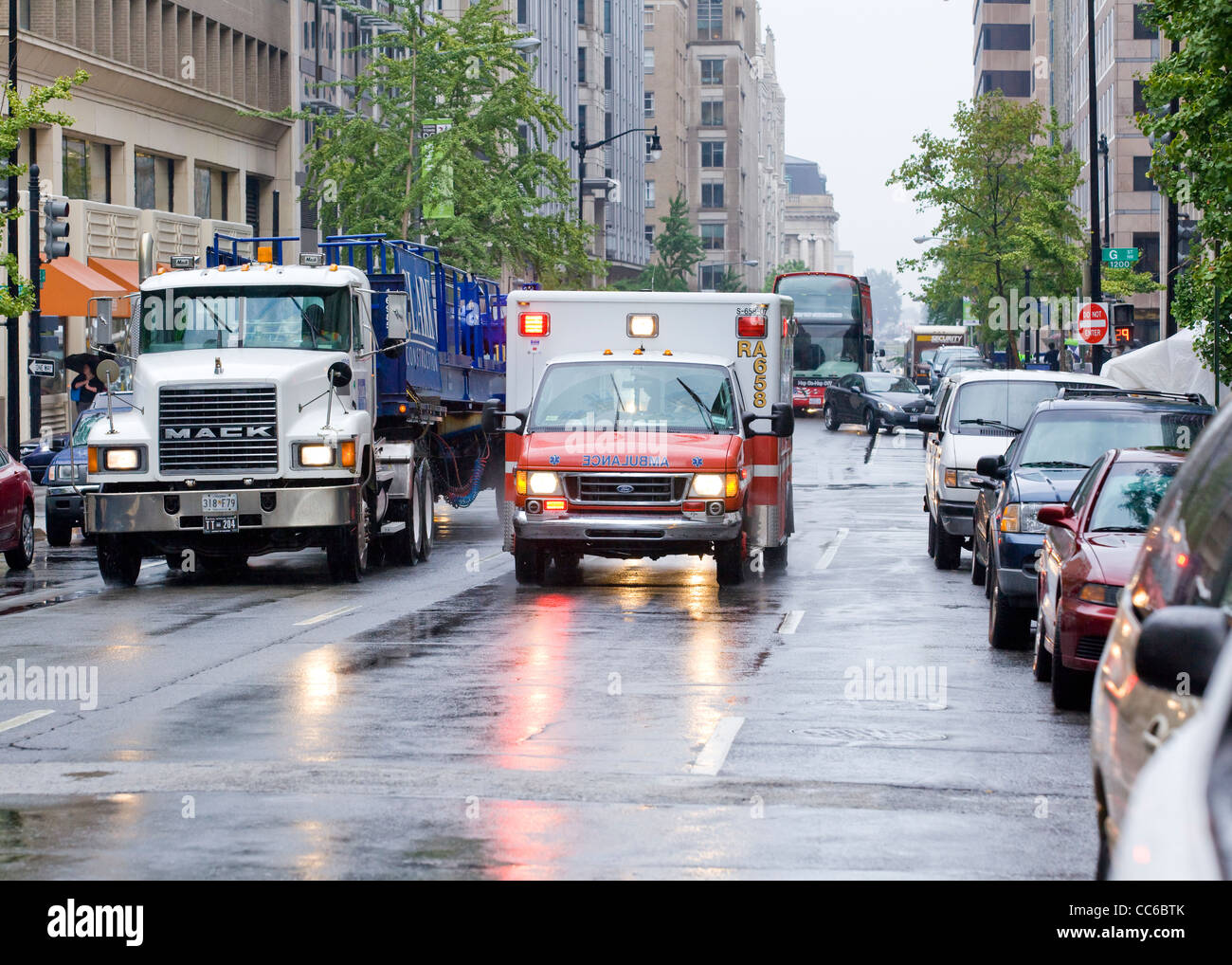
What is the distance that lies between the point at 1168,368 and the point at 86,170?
25969 millimetres

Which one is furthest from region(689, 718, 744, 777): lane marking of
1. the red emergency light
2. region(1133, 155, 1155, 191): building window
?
region(1133, 155, 1155, 191): building window

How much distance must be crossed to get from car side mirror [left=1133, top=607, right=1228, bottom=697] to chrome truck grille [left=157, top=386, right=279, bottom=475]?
1573 cm

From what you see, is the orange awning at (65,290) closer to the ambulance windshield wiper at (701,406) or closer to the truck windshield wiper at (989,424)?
the truck windshield wiper at (989,424)

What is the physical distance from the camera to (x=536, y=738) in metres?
10.7

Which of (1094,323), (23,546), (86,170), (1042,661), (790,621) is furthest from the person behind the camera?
(86,170)

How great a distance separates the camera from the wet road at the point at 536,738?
25.8 feet

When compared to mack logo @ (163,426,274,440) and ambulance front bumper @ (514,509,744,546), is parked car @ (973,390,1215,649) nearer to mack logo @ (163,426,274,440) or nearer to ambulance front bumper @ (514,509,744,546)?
ambulance front bumper @ (514,509,744,546)

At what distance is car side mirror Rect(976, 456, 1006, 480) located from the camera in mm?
16562

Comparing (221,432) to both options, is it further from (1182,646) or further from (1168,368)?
(1168,368)

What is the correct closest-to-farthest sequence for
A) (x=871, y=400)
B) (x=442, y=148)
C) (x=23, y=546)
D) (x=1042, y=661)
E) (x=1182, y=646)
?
(x=1182, y=646) < (x=1042, y=661) < (x=23, y=546) < (x=442, y=148) < (x=871, y=400)

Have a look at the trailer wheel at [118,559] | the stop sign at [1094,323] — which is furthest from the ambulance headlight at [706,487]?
the stop sign at [1094,323]

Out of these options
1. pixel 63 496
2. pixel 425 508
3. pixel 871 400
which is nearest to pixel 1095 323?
pixel 871 400

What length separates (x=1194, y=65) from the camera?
20125mm

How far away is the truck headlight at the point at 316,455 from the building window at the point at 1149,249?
76.3 metres
